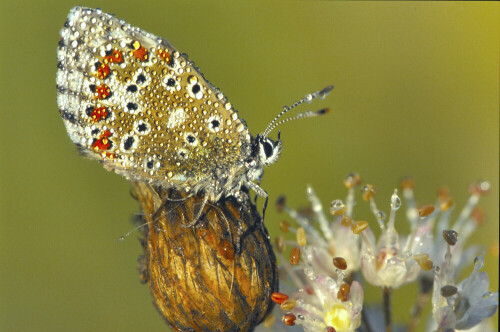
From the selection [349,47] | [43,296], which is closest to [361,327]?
[43,296]

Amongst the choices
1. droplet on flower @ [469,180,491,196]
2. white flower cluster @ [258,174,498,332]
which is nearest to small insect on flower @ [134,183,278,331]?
white flower cluster @ [258,174,498,332]

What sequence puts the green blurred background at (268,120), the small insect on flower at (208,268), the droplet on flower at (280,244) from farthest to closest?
the green blurred background at (268,120) < the droplet on flower at (280,244) < the small insect on flower at (208,268)

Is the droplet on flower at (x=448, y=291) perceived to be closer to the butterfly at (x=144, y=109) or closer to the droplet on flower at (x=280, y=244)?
the droplet on flower at (x=280, y=244)

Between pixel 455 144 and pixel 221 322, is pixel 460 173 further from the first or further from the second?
pixel 221 322

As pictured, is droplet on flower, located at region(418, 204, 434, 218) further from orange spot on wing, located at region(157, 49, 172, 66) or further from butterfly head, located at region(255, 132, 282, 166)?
orange spot on wing, located at region(157, 49, 172, 66)

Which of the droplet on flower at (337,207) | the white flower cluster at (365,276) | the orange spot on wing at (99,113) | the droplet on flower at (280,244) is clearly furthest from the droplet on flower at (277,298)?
the orange spot on wing at (99,113)

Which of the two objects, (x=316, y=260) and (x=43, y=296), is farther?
(x=43, y=296)
